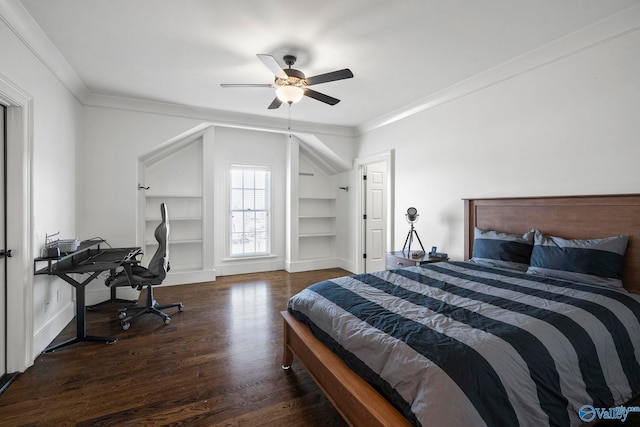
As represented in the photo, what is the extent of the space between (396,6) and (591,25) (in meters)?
1.62

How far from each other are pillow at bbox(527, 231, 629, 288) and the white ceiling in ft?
5.62

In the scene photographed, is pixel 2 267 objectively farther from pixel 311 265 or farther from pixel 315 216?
pixel 315 216

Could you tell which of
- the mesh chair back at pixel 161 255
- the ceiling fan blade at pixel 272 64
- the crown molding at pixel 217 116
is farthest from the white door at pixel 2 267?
the ceiling fan blade at pixel 272 64

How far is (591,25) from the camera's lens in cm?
233

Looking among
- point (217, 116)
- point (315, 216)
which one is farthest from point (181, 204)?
point (315, 216)

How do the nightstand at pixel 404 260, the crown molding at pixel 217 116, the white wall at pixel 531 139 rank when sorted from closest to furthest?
the white wall at pixel 531 139
the nightstand at pixel 404 260
the crown molding at pixel 217 116

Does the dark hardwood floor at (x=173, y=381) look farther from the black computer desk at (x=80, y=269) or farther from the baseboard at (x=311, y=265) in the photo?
the baseboard at (x=311, y=265)

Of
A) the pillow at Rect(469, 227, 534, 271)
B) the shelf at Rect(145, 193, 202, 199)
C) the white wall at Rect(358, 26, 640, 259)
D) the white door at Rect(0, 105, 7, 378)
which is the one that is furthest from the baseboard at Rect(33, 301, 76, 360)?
the white wall at Rect(358, 26, 640, 259)

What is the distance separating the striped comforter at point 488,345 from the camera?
3.82 ft

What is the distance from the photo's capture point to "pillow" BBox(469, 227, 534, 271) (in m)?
2.63

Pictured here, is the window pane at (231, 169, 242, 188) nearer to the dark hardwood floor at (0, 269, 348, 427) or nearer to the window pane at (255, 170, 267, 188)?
the window pane at (255, 170, 267, 188)

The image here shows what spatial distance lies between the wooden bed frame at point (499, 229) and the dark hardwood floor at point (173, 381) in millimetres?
267

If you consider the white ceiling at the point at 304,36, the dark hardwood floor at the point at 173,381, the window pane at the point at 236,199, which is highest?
the white ceiling at the point at 304,36

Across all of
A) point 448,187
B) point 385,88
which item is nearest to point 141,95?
point 385,88
